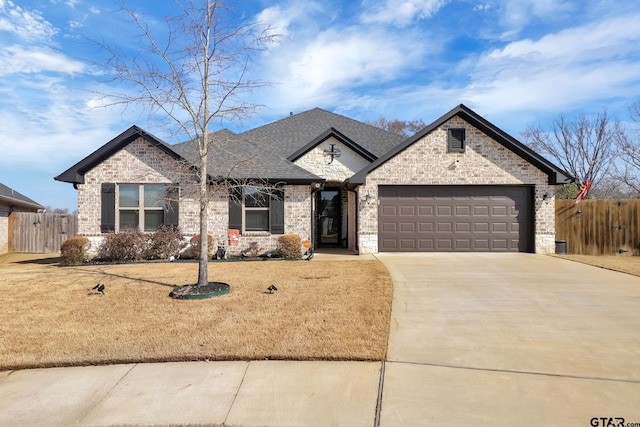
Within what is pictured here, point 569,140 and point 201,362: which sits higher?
point 569,140

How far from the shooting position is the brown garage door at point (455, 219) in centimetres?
1334

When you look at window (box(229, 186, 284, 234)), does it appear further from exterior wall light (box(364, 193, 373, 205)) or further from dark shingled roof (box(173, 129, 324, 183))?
exterior wall light (box(364, 193, 373, 205))

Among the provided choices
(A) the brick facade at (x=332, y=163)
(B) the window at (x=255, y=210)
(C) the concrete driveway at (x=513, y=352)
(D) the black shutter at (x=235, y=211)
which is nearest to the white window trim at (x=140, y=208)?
(D) the black shutter at (x=235, y=211)

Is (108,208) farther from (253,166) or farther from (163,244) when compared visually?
(253,166)

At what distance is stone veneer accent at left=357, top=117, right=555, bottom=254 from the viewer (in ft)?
43.6

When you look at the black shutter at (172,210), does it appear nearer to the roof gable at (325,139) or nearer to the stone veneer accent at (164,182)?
the stone veneer accent at (164,182)

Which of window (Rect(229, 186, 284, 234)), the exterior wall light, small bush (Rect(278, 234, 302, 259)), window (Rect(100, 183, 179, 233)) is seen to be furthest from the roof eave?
the exterior wall light

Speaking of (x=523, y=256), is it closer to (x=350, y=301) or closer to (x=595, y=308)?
(x=595, y=308)

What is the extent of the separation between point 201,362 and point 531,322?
4588mm

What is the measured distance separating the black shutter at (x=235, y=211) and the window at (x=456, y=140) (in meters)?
8.00

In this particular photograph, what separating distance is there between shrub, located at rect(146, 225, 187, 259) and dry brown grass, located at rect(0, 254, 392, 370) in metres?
2.92

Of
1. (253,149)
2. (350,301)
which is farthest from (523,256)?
(253,149)

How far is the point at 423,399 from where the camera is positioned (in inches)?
123

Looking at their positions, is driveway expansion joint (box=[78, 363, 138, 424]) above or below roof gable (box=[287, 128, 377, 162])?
below
